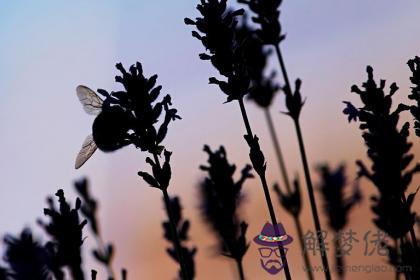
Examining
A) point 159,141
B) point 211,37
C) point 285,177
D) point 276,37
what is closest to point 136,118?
point 159,141

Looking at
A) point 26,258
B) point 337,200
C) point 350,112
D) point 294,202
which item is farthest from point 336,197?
point 26,258

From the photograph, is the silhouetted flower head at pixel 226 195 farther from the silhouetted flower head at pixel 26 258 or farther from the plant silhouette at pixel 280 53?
the silhouetted flower head at pixel 26 258

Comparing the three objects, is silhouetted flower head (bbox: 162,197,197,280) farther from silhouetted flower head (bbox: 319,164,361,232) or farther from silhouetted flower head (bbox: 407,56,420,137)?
silhouetted flower head (bbox: 407,56,420,137)

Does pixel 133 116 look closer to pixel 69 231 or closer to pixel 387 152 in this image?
pixel 69 231

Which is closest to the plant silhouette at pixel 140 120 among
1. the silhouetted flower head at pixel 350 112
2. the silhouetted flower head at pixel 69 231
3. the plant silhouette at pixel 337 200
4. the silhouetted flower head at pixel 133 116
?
the silhouetted flower head at pixel 133 116

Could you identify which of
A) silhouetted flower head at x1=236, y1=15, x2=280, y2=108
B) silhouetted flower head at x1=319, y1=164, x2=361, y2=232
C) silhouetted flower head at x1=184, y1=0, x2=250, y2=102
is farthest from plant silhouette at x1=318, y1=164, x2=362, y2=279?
silhouetted flower head at x1=184, y1=0, x2=250, y2=102
